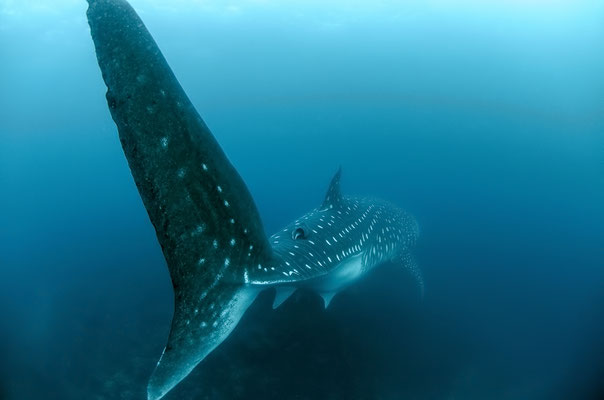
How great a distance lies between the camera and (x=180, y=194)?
5.03ft

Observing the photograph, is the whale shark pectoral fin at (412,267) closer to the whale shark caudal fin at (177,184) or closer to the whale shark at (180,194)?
the whale shark at (180,194)

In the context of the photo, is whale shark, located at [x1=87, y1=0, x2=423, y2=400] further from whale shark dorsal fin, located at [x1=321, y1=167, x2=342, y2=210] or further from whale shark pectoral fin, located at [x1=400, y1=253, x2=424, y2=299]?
whale shark pectoral fin, located at [x1=400, y1=253, x2=424, y2=299]

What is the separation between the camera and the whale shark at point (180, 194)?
4.67 feet

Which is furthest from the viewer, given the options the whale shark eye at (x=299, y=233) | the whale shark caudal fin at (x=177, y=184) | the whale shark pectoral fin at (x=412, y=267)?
the whale shark pectoral fin at (x=412, y=267)

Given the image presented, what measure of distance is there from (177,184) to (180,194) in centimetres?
4

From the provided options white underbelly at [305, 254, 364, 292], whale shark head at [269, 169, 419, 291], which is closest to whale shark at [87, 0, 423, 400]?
whale shark head at [269, 169, 419, 291]

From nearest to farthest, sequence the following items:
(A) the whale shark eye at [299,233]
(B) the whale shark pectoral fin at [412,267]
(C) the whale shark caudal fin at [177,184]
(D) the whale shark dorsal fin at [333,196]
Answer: (C) the whale shark caudal fin at [177,184] → (A) the whale shark eye at [299,233] → (D) the whale shark dorsal fin at [333,196] → (B) the whale shark pectoral fin at [412,267]

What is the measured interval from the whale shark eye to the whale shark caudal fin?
242 cm

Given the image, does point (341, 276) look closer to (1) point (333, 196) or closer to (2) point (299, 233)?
(2) point (299, 233)

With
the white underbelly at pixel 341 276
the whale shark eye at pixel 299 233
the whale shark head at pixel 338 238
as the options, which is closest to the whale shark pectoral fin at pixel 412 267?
the whale shark head at pixel 338 238

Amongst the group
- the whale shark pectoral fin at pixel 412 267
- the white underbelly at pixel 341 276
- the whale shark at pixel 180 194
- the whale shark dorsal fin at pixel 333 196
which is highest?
the whale shark at pixel 180 194

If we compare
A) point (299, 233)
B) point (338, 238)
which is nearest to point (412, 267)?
point (338, 238)

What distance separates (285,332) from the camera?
6555 mm

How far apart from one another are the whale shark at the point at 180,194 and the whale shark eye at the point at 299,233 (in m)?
2.10
